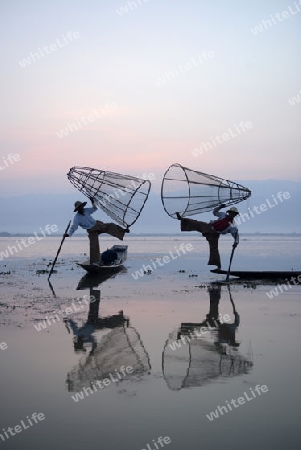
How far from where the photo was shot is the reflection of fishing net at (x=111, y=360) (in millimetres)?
7455

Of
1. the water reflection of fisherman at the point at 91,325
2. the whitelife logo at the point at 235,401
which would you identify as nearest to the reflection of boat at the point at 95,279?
the water reflection of fisherman at the point at 91,325

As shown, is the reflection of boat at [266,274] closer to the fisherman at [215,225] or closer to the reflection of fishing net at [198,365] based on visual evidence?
the fisherman at [215,225]

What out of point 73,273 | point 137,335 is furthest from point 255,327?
point 73,273

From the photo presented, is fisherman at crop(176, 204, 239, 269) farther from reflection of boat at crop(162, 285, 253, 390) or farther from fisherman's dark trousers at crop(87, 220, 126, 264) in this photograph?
reflection of boat at crop(162, 285, 253, 390)

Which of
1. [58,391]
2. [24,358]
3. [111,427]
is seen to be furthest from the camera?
[24,358]

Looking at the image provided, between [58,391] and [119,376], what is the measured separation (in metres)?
1.07

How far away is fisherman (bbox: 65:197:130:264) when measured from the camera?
834 inches

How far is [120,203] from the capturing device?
22.5 meters

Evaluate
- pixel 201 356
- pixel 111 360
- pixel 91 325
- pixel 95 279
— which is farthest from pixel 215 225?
pixel 111 360

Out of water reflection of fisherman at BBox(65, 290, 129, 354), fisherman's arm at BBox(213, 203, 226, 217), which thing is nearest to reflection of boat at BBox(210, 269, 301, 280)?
fisherman's arm at BBox(213, 203, 226, 217)

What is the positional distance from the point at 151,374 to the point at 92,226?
14618 mm

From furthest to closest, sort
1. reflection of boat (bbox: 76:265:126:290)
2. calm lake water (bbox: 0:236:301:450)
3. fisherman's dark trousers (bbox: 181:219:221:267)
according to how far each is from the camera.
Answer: fisherman's dark trousers (bbox: 181:219:221:267) → reflection of boat (bbox: 76:265:126:290) → calm lake water (bbox: 0:236:301:450)

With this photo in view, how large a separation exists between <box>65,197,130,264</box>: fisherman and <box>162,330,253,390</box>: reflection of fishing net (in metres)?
12.4

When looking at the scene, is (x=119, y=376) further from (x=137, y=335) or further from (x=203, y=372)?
(x=137, y=335)
